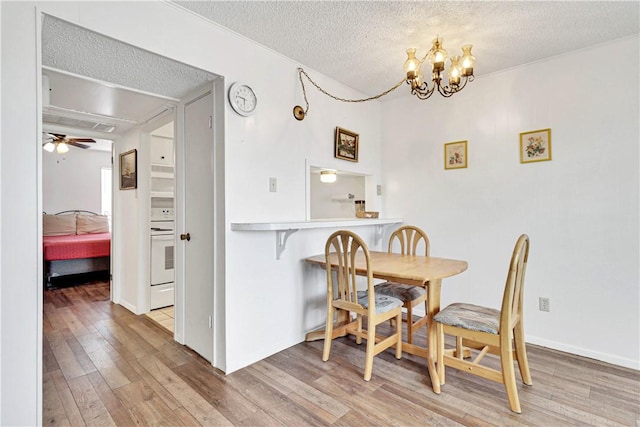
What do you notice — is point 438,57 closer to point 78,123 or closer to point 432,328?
point 432,328

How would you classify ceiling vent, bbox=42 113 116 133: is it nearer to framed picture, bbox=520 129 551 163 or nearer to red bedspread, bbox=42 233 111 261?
red bedspread, bbox=42 233 111 261

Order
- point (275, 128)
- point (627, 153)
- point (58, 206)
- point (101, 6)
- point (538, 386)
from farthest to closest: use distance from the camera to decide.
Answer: point (58, 206)
point (275, 128)
point (627, 153)
point (538, 386)
point (101, 6)

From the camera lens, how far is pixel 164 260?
360cm

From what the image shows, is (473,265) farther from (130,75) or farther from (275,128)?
(130,75)

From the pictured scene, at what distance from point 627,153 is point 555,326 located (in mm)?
1405

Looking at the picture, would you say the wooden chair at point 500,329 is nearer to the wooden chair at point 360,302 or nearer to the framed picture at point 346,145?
the wooden chair at point 360,302

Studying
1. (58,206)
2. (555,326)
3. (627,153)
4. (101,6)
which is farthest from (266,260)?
(58,206)

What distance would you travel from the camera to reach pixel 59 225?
560 cm

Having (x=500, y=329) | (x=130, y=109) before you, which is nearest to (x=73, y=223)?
(x=130, y=109)

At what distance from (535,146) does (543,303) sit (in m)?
1.30

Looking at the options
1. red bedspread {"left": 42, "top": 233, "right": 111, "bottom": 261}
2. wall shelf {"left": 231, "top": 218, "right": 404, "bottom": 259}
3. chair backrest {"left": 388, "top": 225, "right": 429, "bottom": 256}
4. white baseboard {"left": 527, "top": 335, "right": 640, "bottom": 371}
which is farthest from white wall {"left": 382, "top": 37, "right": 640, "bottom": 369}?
red bedspread {"left": 42, "top": 233, "right": 111, "bottom": 261}

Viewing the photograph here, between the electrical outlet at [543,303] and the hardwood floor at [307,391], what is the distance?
1.05 feet

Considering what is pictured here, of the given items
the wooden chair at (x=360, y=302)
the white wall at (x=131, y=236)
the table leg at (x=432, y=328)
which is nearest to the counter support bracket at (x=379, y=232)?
the wooden chair at (x=360, y=302)

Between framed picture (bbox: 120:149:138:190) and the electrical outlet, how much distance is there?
401 cm
